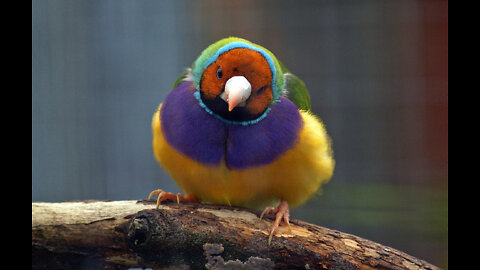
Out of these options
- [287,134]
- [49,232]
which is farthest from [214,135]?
[49,232]

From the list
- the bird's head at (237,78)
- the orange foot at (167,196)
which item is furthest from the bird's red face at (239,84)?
the orange foot at (167,196)

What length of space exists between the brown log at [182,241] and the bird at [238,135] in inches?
2.6

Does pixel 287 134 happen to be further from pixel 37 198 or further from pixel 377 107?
pixel 37 198

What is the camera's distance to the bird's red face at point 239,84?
0.94 meters

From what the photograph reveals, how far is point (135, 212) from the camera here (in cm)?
82

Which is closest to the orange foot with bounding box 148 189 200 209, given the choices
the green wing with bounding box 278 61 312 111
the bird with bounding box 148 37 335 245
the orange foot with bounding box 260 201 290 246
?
the bird with bounding box 148 37 335 245

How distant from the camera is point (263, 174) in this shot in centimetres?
100

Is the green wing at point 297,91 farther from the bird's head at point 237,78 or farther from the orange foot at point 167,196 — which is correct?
the orange foot at point 167,196

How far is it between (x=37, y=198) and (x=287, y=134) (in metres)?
0.55

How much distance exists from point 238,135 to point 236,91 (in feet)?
0.38

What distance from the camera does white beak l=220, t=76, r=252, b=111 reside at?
0.90 metres

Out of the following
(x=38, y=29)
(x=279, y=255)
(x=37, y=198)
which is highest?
(x=38, y=29)

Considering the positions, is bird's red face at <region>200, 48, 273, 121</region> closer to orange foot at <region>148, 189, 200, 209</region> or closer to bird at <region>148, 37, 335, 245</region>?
bird at <region>148, 37, 335, 245</region>

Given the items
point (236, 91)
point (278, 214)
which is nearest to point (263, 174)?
point (278, 214)
